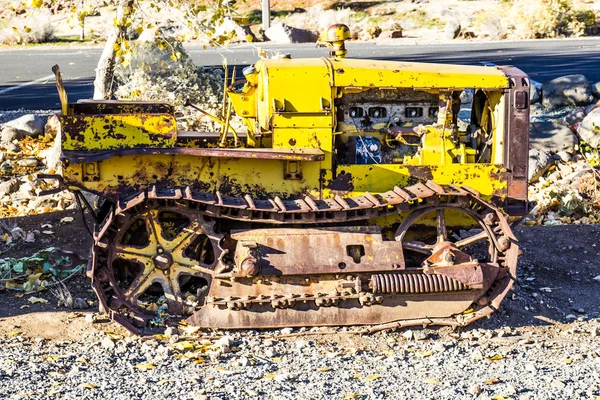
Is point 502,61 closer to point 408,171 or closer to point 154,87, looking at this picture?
point 154,87

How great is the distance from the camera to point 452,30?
84.0 ft

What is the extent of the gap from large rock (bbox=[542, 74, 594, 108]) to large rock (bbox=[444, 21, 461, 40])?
11.5 meters

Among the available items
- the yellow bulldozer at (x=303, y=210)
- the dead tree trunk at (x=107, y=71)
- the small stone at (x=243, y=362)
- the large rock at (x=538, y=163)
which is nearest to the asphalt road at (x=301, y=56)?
the dead tree trunk at (x=107, y=71)

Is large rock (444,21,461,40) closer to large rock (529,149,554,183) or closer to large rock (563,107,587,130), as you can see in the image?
large rock (563,107,587,130)

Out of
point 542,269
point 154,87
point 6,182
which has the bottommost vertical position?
point 542,269

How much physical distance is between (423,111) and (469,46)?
53.6 feet

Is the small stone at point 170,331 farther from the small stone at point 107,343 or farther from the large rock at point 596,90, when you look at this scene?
the large rock at point 596,90

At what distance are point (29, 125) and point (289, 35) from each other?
580 inches

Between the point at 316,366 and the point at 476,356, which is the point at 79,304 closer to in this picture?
the point at 316,366

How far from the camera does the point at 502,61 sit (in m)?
19.8

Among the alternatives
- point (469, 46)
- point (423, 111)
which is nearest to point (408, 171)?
point (423, 111)

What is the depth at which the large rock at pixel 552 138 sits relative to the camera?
12227mm

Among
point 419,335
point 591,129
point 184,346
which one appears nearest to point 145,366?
point 184,346

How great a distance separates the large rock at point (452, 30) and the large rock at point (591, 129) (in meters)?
13.3
